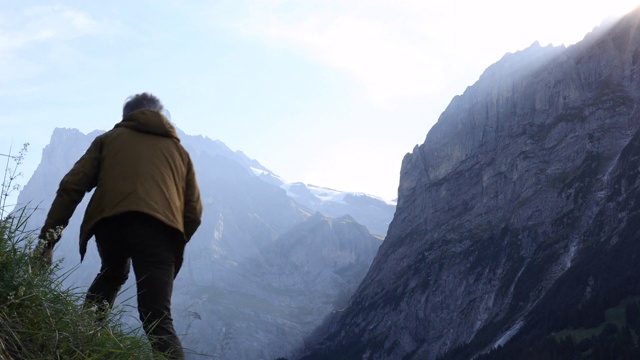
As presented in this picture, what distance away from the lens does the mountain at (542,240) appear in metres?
122

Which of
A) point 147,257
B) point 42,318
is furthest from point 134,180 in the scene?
point 42,318

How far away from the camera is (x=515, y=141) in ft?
615

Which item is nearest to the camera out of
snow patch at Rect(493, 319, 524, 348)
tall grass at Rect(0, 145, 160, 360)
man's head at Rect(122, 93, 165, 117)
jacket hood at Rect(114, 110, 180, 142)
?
tall grass at Rect(0, 145, 160, 360)

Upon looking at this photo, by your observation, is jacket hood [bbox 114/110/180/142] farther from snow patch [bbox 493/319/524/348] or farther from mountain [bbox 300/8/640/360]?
snow patch [bbox 493/319/524/348]

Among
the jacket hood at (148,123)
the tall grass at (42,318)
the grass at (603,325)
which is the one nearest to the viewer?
the tall grass at (42,318)

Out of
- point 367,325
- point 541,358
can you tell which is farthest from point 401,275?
point 541,358

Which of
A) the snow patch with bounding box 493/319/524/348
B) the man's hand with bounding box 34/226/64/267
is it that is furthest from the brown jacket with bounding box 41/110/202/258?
the snow patch with bounding box 493/319/524/348

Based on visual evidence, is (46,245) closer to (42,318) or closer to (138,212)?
(138,212)

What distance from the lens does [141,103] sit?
6.32 metres

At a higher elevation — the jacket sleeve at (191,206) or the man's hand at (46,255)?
the jacket sleeve at (191,206)

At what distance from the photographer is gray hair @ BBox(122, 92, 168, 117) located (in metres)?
6.30

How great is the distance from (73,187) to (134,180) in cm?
56

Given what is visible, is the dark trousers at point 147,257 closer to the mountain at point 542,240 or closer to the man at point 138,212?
the man at point 138,212

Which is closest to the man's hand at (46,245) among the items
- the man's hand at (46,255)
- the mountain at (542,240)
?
the man's hand at (46,255)
